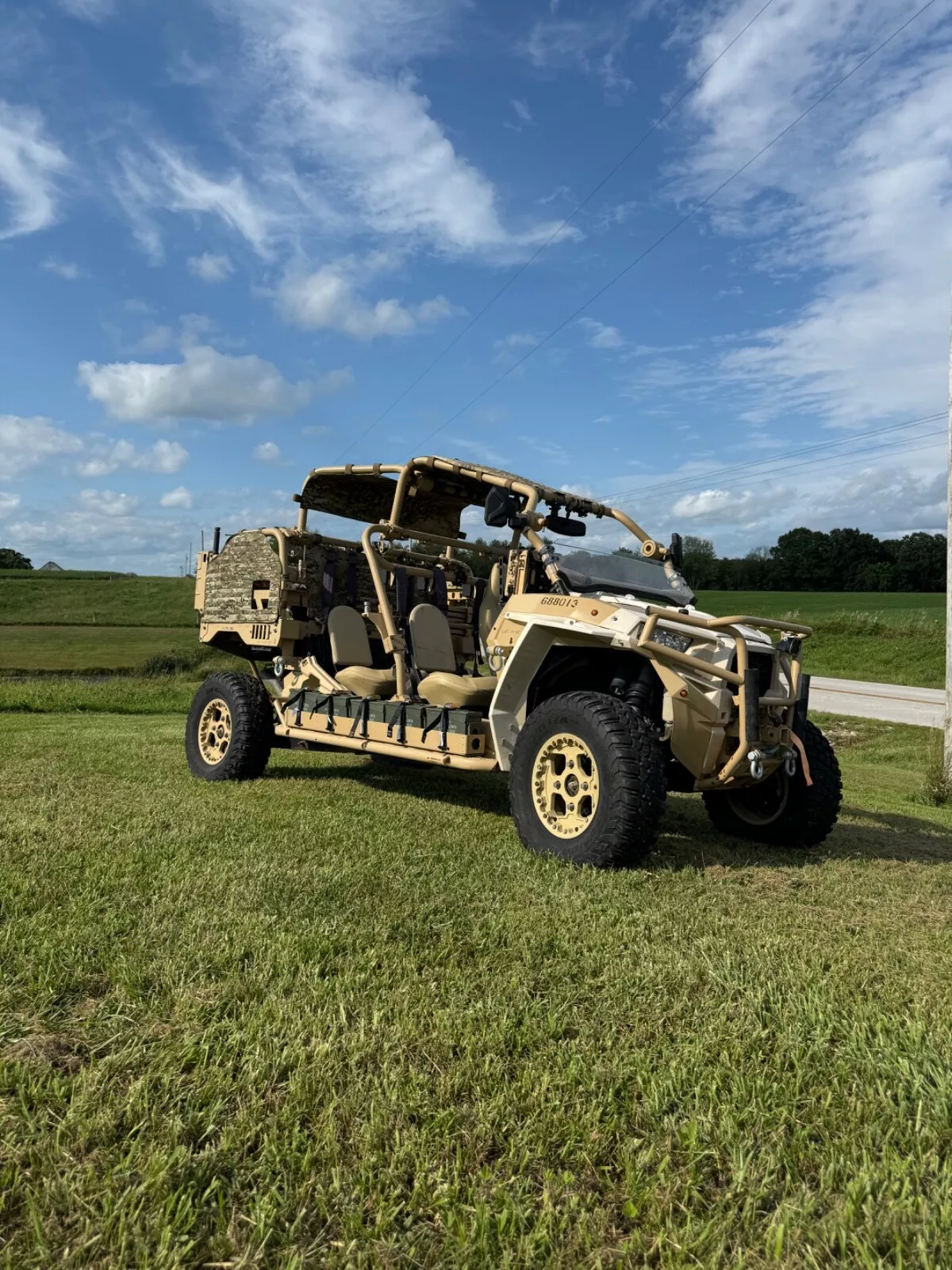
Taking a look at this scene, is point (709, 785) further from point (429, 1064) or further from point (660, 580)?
point (429, 1064)

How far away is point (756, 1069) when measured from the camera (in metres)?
2.31

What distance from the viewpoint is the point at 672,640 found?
458 centimetres

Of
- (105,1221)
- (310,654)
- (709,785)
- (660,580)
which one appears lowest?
(105,1221)

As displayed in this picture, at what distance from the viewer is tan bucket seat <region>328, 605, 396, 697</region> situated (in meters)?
6.46

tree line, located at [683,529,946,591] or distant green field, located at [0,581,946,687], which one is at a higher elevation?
tree line, located at [683,529,946,591]

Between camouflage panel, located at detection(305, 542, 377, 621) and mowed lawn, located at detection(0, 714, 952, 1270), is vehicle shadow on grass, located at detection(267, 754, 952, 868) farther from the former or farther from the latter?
camouflage panel, located at detection(305, 542, 377, 621)

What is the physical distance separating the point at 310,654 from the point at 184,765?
65.6 inches

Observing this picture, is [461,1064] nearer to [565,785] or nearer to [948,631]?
[565,785]

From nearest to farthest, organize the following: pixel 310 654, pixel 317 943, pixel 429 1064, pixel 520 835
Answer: pixel 429 1064
pixel 317 943
pixel 520 835
pixel 310 654

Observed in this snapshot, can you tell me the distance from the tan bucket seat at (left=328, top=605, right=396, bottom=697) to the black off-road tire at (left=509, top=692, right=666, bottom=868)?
6.83 ft

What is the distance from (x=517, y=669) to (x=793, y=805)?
189 centimetres

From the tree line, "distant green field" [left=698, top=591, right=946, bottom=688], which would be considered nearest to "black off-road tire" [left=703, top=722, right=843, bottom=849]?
"distant green field" [left=698, top=591, right=946, bottom=688]

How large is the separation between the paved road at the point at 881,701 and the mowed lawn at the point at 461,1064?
1249 centimetres

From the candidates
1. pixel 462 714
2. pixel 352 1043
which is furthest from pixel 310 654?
pixel 352 1043
